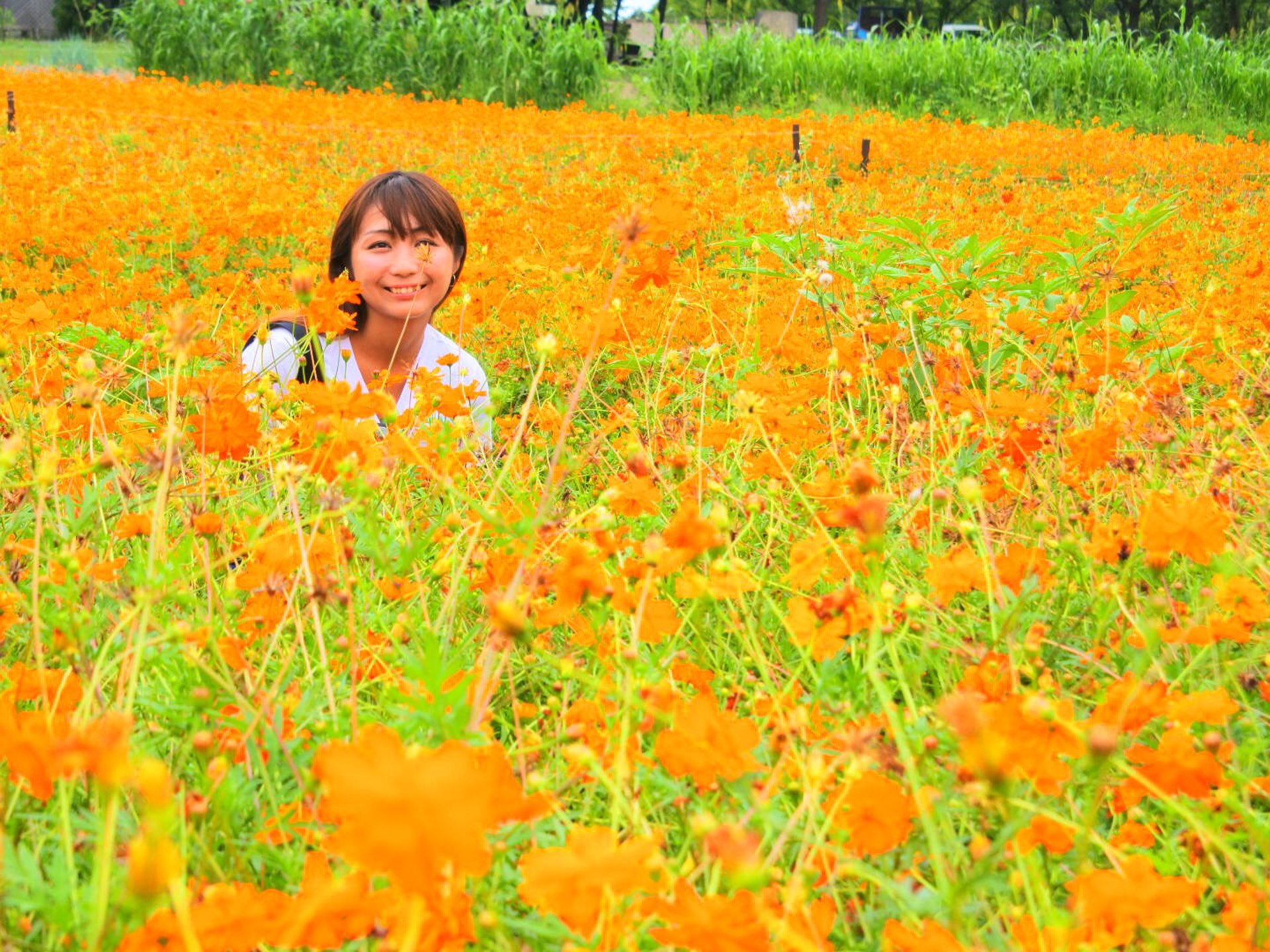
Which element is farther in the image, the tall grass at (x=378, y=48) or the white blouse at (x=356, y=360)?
the tall grass at (x=378, y=48)

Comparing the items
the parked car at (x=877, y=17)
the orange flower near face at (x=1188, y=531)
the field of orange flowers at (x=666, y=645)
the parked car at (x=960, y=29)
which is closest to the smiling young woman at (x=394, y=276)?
the field of orange flowers at (x=666, y=645)

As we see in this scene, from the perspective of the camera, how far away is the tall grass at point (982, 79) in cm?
1228

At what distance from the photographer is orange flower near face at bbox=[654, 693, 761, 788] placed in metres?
0.93

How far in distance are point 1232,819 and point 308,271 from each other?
4.43 feet

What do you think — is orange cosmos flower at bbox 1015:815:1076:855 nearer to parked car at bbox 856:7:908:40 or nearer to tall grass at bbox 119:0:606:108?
tall grass at bbox 119:0:606:108

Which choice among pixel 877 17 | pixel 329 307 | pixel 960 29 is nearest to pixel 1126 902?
pixel 329 307

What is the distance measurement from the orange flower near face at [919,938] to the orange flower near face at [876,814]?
63 millimetres

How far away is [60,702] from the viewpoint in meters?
1.18

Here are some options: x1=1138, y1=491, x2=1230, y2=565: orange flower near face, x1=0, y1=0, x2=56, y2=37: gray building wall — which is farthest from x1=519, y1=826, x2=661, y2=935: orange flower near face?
x1=0, y1=0, x2=56, y2=37: gray building wall

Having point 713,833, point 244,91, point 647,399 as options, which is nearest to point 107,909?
point 713,833

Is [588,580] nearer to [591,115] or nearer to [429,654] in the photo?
[429,654]

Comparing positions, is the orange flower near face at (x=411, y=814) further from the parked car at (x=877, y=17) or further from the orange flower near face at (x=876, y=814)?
the parked car at (x=877, y=17)

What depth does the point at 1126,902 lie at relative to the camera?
32.5 inches

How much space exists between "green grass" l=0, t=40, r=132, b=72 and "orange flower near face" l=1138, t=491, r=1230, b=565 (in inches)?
658
